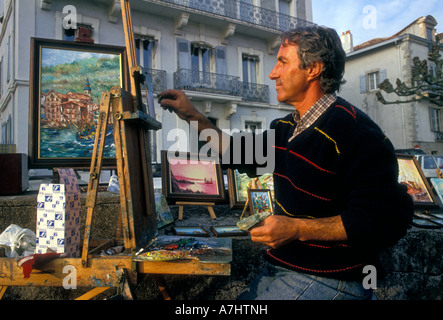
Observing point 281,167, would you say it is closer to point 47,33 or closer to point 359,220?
point 359,220

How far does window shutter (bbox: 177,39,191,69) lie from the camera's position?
1165cm

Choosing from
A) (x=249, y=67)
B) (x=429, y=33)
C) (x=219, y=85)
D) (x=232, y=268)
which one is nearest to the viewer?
(x=232, y=268)

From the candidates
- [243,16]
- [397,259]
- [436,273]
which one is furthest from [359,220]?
[243,16]

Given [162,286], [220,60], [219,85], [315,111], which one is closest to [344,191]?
[315,111]

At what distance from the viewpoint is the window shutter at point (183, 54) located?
38.2 feet

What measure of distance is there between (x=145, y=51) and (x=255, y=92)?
4.67 metres

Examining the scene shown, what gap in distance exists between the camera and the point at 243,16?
512 inches

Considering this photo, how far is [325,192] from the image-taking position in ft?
4.58

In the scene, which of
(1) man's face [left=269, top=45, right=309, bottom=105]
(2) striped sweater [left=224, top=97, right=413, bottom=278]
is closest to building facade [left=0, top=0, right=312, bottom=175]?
(1) man's face [left=269, top=45, right=309, bottom=105]

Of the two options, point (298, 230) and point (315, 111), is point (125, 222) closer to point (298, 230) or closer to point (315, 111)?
point (298, 230)

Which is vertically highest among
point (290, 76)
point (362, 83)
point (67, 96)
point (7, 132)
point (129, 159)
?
point (362, 83)

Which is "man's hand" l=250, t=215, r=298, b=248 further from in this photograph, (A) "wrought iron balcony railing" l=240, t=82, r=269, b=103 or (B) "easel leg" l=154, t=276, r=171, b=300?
(A) "wrought iron balcony railing" l=240, t=82, r=269, b=103

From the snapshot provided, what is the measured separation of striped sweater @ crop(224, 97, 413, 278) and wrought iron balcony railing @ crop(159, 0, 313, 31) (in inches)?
449

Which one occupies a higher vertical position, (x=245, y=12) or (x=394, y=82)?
(x=245, y=12)
